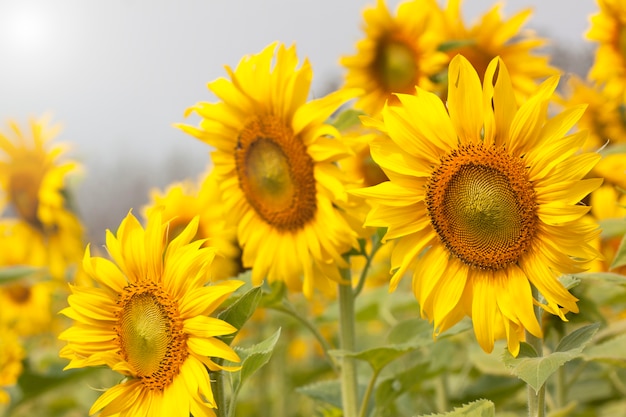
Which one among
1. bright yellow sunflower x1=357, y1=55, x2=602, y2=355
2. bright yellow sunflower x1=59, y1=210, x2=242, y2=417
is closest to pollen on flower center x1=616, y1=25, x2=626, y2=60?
bright yellow sunflower x1=357, y1=55, x2=602, y2=355

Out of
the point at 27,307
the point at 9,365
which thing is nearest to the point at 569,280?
the point at 9,365

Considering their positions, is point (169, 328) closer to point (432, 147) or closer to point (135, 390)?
point (135, 390)

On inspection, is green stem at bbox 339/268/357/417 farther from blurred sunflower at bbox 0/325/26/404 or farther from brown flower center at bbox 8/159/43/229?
brown flower center at bbox 8/159/43/229

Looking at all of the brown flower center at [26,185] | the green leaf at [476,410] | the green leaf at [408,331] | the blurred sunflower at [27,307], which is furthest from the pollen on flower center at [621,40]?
the blurred sunflower at [27,307]

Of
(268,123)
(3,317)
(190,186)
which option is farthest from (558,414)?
(3,317)

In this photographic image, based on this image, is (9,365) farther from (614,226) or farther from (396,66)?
(614,226)
